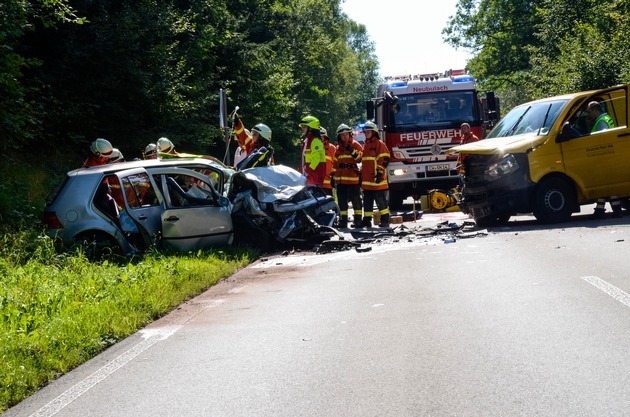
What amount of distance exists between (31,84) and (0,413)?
1458 centimetres

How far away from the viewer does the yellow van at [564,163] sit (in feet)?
52.0

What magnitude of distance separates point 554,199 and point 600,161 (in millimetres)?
1006

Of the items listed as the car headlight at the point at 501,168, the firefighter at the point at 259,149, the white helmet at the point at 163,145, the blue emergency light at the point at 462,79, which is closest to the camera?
the firefighter at the point at 259,149

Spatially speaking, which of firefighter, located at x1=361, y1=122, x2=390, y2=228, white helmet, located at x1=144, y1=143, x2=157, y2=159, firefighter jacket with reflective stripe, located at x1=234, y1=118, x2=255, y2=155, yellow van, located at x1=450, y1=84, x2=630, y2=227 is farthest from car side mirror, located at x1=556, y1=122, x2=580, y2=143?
white helmet, located at x1=144, y1=143, x2=157, y2=159

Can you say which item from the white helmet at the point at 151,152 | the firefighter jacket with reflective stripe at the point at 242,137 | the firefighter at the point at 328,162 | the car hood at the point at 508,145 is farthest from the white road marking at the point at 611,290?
the white helmet at the point at 151,152

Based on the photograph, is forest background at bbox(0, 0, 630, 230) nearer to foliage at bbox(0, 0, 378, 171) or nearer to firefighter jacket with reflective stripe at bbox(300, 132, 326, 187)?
foliage at bbox(0, 0, 378, 171)

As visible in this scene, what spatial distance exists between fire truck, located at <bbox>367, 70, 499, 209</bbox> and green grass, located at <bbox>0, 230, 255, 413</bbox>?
9063mm

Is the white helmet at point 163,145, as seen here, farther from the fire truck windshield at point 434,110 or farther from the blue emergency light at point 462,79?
A: the blue emergency light at point 462,79

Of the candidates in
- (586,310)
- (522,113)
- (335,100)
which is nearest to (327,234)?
(522,113)

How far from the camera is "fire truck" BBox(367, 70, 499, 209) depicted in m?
22.2

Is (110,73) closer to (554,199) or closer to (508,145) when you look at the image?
(508,145)

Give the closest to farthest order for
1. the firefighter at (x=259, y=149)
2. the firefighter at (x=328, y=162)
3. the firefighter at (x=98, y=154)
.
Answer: the firefighter at (x=98, y=154)
the firefighter at (x=259, y=149)
the firefighter at (x=328, y=162)

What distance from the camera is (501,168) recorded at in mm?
16031

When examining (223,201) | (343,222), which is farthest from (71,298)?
(343,222)
